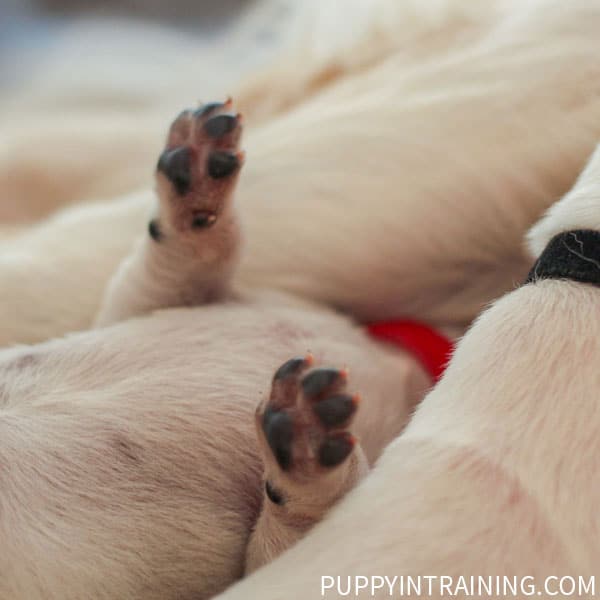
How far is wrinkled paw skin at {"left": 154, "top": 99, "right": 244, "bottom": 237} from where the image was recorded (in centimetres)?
75

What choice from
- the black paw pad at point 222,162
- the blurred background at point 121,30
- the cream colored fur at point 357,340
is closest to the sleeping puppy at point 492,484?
the cream colored fur at point 357,340

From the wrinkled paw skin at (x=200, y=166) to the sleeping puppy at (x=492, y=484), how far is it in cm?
28

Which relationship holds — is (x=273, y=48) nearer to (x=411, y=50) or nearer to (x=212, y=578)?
(x=411, y=50)

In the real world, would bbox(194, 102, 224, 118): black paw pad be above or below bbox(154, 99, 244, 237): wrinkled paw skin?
above

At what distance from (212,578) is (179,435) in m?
0.11

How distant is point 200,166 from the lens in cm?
76

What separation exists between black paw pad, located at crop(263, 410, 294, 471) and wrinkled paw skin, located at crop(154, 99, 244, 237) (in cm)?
28

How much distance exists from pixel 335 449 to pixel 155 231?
0.38m

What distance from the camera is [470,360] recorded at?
1.92 ft

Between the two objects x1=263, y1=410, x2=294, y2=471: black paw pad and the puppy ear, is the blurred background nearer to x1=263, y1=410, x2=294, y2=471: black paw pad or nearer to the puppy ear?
the puppy ear

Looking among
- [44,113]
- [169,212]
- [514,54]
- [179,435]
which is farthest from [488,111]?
[44,113]

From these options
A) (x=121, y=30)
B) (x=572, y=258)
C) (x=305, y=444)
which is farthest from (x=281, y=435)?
(x=121, y=30)

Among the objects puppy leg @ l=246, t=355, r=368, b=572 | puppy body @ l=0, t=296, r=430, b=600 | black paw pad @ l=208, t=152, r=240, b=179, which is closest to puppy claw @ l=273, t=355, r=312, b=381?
puppy leg @ l=246, t=355, r=368, b=572

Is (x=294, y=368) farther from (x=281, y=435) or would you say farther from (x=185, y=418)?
(x=185, y=418)
